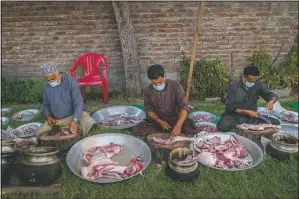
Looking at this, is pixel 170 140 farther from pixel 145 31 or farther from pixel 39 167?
pixel 145 31

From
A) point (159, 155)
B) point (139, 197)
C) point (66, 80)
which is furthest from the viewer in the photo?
point (66, 80)

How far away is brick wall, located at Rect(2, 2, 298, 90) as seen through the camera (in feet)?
23.4

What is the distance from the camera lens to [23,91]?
23.6ft

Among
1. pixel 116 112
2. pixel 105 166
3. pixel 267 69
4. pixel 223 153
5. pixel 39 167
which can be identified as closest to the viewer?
pixel 39 167

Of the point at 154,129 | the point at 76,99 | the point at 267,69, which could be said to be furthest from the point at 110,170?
the point at 267,69

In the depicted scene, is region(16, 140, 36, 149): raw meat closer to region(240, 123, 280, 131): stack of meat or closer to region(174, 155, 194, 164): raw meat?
region(174, 155, 194, 164): raw meat

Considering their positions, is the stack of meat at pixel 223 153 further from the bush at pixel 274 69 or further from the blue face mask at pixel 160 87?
the bush at pixel 274 69

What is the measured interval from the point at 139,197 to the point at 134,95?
159 inches

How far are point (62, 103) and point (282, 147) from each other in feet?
11.6

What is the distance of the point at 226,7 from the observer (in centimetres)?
724

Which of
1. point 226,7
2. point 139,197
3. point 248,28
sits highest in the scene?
point 226,7

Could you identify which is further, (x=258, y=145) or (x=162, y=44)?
(x=162, y=44)

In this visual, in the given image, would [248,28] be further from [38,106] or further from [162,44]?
[38,106]

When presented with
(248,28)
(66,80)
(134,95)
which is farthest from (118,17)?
(248,28)
